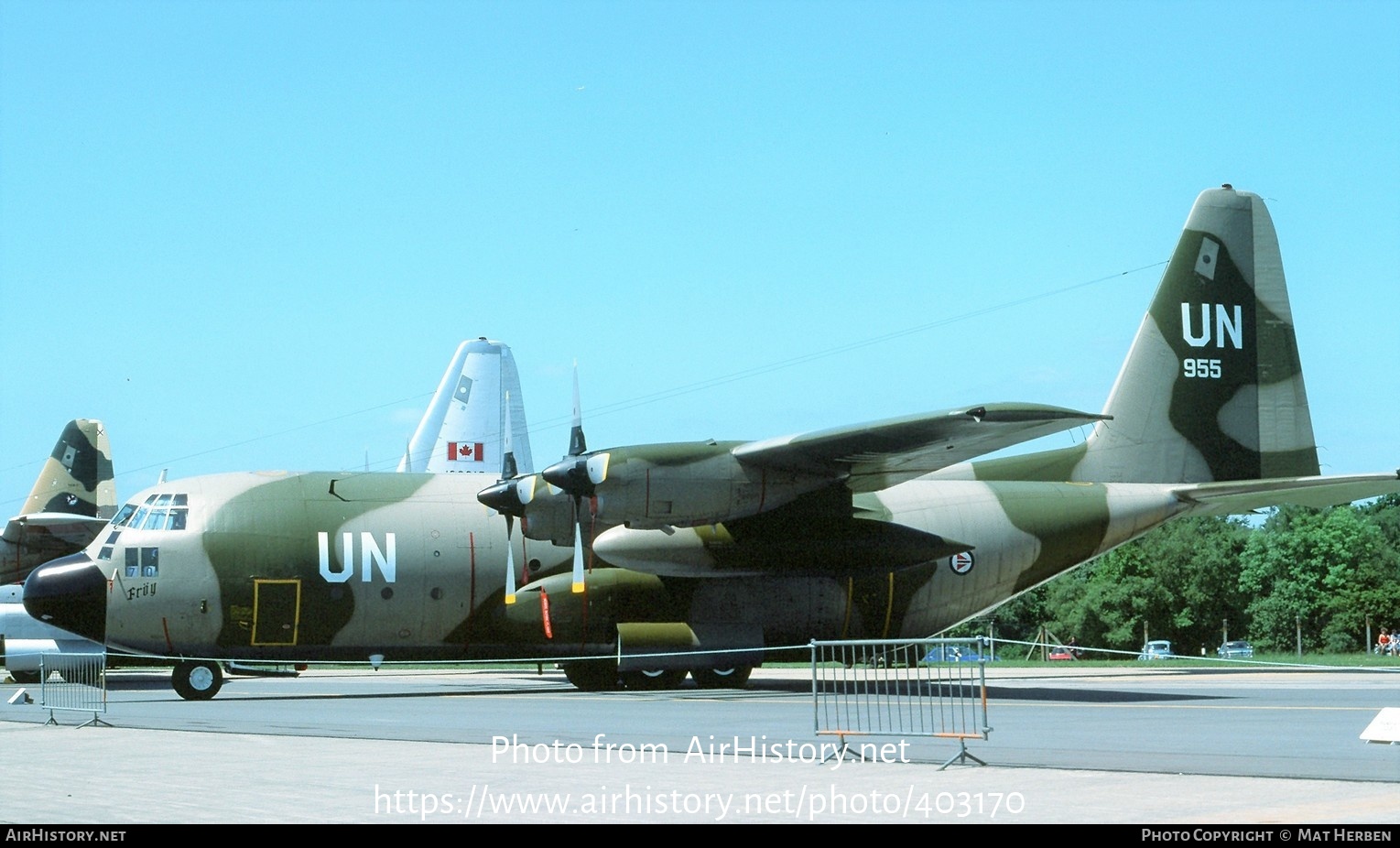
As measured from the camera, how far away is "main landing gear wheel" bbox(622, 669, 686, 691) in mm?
25406

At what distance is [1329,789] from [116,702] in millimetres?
18658

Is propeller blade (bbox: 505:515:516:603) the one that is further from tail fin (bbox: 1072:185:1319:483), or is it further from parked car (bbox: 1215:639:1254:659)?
parked car (bbox: 1215:639:1254:659)

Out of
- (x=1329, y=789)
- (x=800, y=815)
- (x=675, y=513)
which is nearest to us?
(x=800, y=815)

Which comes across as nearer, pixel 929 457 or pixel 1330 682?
pixel 929 457

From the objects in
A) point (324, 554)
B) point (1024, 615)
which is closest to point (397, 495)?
point (324, 554)

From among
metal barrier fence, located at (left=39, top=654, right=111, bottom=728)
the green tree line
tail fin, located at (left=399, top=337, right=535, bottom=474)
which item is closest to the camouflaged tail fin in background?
tail fin, located at (left=399, top=337, right=535, bottom=474)

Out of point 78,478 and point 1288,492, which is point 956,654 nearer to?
point 1288,492

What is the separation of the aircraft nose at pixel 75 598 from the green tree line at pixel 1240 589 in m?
60.6

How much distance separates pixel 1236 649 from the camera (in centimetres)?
7850

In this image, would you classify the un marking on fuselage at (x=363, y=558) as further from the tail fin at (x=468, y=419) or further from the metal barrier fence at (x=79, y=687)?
the tail fin at (x=468, y=419)

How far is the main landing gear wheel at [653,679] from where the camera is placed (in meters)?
25.4

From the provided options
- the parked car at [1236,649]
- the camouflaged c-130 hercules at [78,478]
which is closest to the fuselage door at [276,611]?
the camouflaged c-130 hercules at [78,478]

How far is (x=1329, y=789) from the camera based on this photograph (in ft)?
31.9
